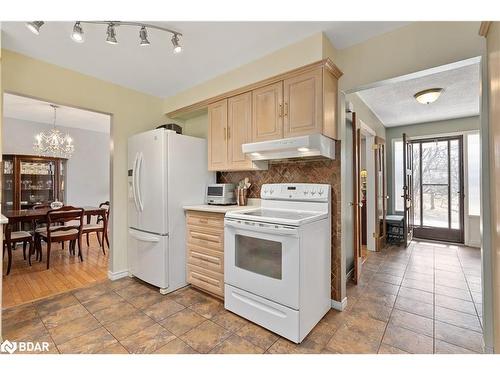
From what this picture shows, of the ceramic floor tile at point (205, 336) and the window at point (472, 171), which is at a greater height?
the window at point (472, 171)

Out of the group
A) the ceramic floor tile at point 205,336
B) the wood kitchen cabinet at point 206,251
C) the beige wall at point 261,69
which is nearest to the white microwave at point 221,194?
the wood kitchen cabinet at point 206,251

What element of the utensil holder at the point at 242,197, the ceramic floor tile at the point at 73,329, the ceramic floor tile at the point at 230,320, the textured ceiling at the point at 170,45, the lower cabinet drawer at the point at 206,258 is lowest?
the ceramic floor tile at the point at 230,320

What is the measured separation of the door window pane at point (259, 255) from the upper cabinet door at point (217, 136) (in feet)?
3.41

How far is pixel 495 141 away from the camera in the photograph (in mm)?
1310

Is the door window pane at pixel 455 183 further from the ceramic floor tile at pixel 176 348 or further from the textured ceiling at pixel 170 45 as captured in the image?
the ceramic floor tile at pixel 176 348

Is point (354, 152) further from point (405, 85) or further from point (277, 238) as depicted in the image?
point (277, 238)

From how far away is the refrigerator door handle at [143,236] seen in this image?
2577mm

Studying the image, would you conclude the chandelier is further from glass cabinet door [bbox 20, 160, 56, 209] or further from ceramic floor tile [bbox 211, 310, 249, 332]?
ceramic floor tile [bbox 211, 310, 249, 332]

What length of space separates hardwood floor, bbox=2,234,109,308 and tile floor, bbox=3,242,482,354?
0.71 ft

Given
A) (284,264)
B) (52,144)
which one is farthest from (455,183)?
(52,144)

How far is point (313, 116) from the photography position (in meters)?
2.01

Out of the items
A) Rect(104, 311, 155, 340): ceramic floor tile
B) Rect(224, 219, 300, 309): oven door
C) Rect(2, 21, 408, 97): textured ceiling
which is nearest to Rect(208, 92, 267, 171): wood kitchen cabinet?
Rect(2, 21, 408, 97): textured ceiling

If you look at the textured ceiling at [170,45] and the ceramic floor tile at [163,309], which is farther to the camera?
the ceramic floor tile at [163,309]

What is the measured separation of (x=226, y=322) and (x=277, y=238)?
0.90 m
